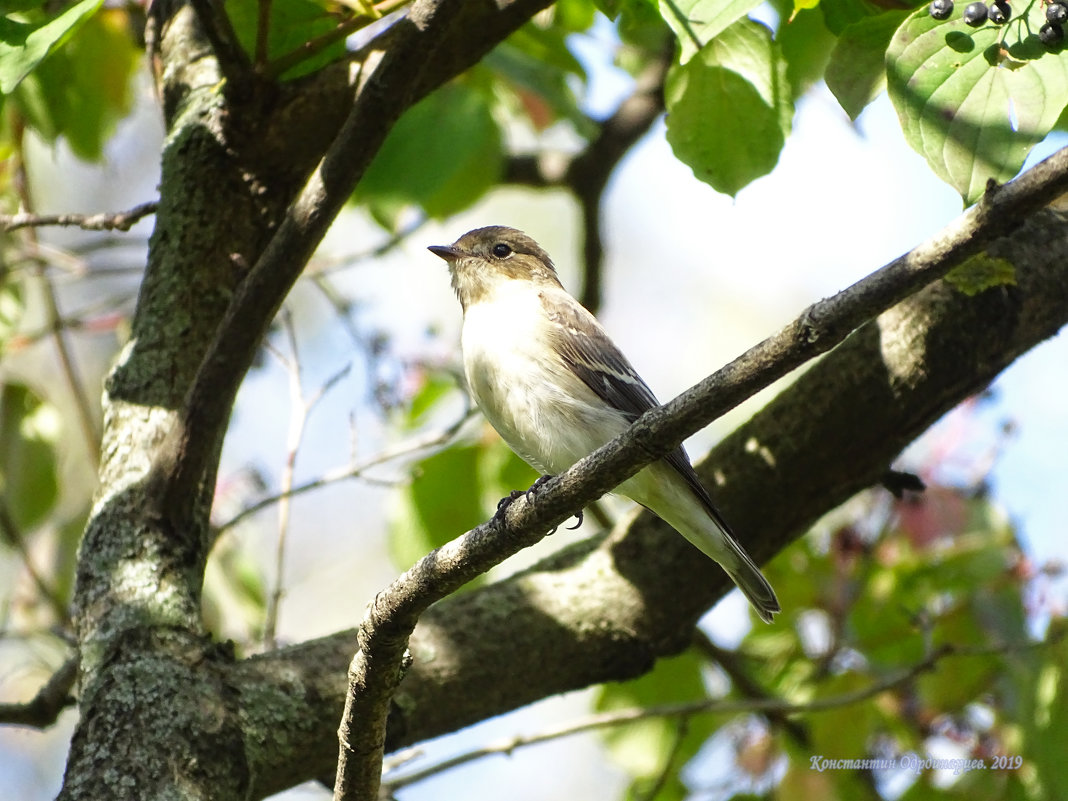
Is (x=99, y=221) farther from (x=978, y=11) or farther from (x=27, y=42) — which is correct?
(x=978, y=11)

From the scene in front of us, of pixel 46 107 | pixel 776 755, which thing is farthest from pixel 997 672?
pixel 46 107

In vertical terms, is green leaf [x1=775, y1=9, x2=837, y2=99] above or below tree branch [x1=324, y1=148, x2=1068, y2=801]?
above

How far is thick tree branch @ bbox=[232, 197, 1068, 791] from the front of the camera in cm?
350

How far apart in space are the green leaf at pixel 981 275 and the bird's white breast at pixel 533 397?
124 centimetres

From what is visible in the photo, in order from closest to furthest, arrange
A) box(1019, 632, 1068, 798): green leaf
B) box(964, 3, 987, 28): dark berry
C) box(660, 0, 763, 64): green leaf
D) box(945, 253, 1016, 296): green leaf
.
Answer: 1. box(660, 0, 763, 64): green leaf
2. box(964, 3, 987, 28): dark berry
3. box(1019, 632, 1068, 798): green leaf
4. box(945, 253, 1016, 296): green leaf

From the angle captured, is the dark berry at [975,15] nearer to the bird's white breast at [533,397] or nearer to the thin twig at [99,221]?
the bird's white breast at [533,397]

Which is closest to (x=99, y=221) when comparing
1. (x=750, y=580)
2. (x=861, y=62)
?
(x=861, y=62)

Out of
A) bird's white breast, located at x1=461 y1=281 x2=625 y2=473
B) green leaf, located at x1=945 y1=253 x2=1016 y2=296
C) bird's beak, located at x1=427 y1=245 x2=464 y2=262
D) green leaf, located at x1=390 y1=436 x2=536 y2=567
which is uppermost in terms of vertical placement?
bird's beak, located at x1=427 y1=245 x2=464 y2=262

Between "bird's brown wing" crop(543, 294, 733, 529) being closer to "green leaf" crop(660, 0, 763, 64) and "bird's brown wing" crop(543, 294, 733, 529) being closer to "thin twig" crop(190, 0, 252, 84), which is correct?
"thin twig" crop(190, 0, 252, 84)

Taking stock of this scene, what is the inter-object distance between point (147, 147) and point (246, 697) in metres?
10.5

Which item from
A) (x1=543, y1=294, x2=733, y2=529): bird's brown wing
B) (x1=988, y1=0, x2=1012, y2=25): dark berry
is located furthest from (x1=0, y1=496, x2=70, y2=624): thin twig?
(x1=988, y1=0, x2=1012, y2=25): dark berry

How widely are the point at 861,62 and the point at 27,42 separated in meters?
1.97

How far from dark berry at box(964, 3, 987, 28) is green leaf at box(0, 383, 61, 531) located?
3.65 meters

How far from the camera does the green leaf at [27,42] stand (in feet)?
7.87
